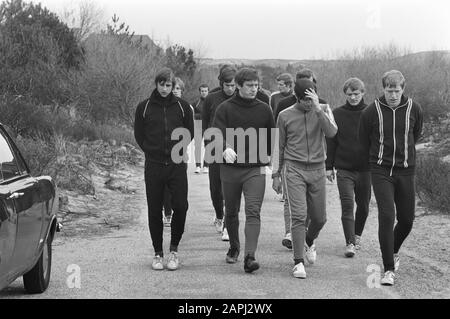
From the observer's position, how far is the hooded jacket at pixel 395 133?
26.1ft

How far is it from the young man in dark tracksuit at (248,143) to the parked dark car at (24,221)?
72.2 inches

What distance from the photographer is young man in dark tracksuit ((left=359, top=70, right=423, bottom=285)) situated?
795 cm

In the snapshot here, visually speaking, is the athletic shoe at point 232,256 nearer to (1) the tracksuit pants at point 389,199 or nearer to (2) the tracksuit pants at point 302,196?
(2) the tracksuit pants at point 302,196

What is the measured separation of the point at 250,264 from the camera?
8.26 m

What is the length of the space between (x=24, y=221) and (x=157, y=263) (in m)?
2.46

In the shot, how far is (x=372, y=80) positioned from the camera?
45.1 metres

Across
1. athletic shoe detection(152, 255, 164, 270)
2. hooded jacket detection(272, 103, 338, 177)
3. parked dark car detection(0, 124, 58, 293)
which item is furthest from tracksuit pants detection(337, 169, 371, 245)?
parked dark car detection(0, 124, 58, 293)

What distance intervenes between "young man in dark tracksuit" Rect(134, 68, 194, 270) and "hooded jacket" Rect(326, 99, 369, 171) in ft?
5.53

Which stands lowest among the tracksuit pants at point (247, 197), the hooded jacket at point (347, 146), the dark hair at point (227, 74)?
the tracksuit pants at point (247, 197)

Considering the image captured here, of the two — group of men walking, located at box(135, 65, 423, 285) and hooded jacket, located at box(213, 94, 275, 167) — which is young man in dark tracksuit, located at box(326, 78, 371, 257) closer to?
group of men walking, located at box(135, 65, 423, 285)

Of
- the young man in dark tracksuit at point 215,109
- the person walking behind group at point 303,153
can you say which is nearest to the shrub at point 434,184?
the young man in dark tracksuit at point 215,109

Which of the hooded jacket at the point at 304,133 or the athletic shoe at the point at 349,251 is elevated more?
the hooded jacket at the point at 304,133

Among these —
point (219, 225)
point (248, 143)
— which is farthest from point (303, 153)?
point (219, 225)
